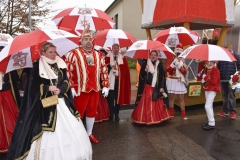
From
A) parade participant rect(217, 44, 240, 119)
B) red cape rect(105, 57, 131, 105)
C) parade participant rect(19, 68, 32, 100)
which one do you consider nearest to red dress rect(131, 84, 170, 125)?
red cape rect(105, 57, 131, 105)

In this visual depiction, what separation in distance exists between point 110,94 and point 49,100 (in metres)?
2.54

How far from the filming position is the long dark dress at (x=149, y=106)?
16.2ft

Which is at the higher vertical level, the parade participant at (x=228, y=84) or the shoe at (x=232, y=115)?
the parade participant at (x=228, y=84)

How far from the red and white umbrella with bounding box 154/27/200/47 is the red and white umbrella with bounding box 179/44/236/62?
54.2 inches

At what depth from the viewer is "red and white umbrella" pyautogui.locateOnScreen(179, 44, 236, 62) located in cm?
373

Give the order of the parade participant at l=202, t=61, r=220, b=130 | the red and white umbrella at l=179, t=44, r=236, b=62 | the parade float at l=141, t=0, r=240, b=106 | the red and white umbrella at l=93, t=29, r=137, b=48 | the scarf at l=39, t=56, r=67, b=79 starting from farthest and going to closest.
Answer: the parade float at l=141, t=0, r=240, b=106 < the red and white umbrella at l=93, t=29, r=137, b=48 < the parade participant at l=202, t=61, r=220, b=130 < the red and white umbrella at l=179, t=44, r=236, b=62 < the scarf at l=39, t=56, r=67, b=79

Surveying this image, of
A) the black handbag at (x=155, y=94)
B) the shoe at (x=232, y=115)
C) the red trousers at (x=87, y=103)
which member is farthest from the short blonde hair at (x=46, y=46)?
the shoe at (x=232, y=115)

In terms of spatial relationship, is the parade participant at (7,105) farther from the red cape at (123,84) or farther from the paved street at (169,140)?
the red cape at (123,84)

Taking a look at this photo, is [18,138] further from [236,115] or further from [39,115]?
[236,115]

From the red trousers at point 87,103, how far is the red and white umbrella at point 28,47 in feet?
2.78

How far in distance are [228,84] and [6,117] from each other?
511cm

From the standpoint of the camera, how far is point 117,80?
5.38 metres

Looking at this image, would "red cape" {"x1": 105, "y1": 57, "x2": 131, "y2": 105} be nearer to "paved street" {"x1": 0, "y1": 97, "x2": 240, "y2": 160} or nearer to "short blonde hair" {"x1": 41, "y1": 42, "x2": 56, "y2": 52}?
"paved street" {"x1": 0, "y1": 97, "x2": 240, "y2": 160}

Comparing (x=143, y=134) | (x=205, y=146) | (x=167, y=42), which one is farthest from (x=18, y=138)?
(x=167, y=42)
